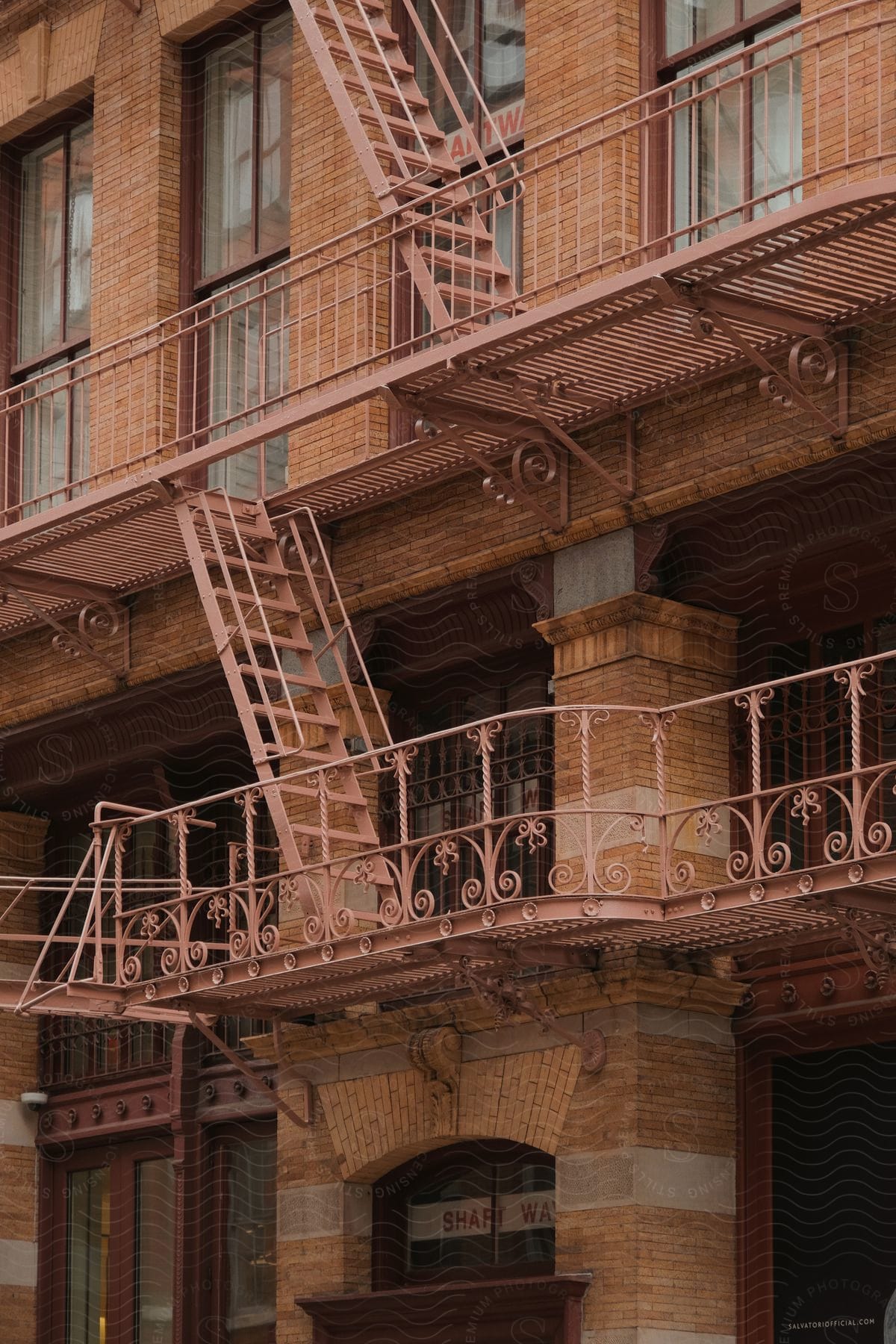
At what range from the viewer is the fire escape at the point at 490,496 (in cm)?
1518

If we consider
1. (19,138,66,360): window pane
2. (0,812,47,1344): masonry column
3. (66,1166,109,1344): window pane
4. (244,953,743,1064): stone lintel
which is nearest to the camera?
(244,953,743,1064): stone lintel

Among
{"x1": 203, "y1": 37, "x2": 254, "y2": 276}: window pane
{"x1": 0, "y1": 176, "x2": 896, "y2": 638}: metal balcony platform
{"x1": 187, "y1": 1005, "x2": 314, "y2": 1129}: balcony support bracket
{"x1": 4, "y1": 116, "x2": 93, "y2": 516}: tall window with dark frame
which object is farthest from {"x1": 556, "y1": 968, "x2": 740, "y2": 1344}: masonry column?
{"x1": 4, "y1": 116, "x2": 93, "y2": 516}: tall window with dark frame

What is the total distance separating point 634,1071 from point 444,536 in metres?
4.23

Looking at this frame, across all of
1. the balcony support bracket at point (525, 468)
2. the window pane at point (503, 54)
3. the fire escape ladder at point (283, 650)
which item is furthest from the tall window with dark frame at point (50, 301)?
the balcony support bracket at point (525, 468)

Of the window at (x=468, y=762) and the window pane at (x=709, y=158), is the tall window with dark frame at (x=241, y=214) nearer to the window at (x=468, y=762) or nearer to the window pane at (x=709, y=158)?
the window at (x=468, y=762)

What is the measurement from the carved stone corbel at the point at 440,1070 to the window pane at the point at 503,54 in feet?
21.4

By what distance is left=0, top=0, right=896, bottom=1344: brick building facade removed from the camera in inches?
628

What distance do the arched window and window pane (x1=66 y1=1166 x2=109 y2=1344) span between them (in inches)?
164

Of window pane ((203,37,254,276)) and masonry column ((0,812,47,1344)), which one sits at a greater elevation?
window pane ((203,37,254,276))

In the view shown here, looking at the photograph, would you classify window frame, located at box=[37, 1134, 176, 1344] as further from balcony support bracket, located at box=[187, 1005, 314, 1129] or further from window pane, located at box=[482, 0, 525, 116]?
window pane, located at box=[482, 0, 525, 116]

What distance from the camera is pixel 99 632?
2150 centimetres

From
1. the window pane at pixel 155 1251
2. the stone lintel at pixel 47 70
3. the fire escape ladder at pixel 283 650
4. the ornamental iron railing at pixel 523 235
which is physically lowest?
the window pane at pixel 155 1251

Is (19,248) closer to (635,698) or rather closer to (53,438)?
(53,438)

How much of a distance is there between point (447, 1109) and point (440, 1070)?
266 mm
